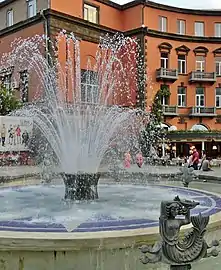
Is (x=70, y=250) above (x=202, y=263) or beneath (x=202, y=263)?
above

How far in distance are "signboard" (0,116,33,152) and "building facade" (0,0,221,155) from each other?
5.84m

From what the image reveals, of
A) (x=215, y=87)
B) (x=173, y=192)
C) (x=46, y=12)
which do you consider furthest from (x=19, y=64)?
(x=173, y=192)

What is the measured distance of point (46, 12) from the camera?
96.9 feet

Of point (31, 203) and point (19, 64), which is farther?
point (19, 64)

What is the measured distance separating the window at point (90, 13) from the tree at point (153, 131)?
8060mm

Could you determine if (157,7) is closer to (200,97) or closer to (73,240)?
(200,97)

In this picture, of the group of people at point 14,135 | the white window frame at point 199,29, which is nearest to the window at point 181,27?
the white window frame at point 199,29

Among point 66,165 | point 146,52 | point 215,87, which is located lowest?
point 66,165

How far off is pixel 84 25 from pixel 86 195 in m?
25.6

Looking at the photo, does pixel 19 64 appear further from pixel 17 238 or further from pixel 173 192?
pixel 17 238

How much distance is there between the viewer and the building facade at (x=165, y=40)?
3141 cm

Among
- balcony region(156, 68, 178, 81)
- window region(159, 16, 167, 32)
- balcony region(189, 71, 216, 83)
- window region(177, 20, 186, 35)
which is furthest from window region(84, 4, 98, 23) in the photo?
balcony region(189, 71, 216, 83)

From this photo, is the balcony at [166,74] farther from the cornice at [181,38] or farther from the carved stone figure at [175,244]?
the carved stone figure at [175,244]

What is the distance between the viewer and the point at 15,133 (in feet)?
79.2
